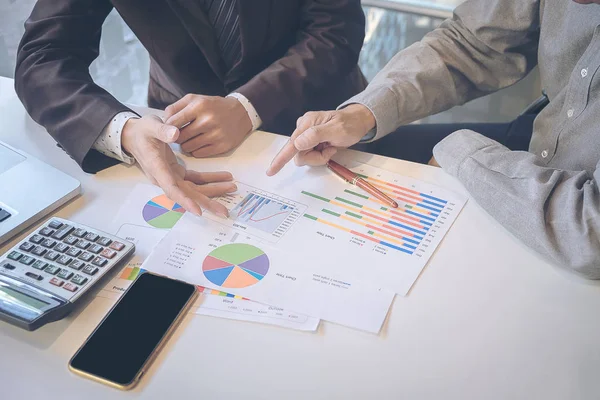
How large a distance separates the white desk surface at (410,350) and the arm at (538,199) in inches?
1.2

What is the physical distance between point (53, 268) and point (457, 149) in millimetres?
580

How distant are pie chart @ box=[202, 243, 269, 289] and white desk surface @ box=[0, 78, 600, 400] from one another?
0.19 ft

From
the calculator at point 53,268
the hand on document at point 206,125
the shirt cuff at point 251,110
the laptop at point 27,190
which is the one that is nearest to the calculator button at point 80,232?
the calculator at point 53,268

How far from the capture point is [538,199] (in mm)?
714

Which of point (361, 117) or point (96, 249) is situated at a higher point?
point (96, 249)

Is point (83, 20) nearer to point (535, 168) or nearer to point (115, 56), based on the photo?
point (535, 168)

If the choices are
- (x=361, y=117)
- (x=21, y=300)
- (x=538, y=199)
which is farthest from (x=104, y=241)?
(x=538, y=199)

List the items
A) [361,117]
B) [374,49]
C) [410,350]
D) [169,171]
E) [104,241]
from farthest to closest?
[374,49] < [361,117] < [169,171] < [104,241] < [410,350]

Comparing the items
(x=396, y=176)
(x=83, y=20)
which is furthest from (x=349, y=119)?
(x=83, y=20)

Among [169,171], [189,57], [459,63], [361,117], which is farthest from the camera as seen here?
[189,57]

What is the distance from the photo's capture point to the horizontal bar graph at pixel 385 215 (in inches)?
29.0

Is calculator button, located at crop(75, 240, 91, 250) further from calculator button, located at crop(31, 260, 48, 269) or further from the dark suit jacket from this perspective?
the dark suit jacket

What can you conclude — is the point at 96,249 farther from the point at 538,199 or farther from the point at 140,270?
the point at 538,199

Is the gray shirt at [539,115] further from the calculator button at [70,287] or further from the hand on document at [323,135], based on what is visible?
the calculator button at [70,287]
